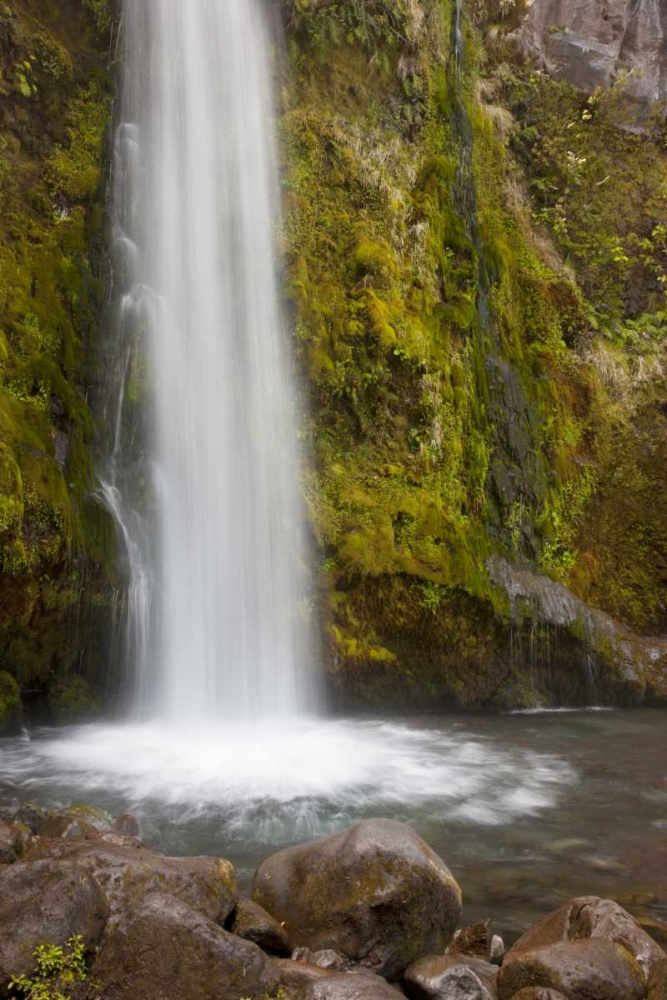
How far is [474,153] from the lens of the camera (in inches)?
580

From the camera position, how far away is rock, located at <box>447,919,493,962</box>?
4.06 metres

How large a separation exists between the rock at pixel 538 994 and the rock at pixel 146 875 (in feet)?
4.72

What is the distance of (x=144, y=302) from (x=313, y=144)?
4.32 meters

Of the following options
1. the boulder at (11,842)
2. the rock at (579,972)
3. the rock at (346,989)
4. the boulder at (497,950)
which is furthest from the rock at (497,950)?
the boulder at (11,842)

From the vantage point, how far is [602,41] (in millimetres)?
17938

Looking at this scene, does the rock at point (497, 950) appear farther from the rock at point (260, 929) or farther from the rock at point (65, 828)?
the rock at point (65, 828)

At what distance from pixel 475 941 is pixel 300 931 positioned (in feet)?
3.15

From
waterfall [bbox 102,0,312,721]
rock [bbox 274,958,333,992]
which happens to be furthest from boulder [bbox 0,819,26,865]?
waterfall [bbox 102,0,312,721]

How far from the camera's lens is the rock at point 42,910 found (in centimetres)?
310

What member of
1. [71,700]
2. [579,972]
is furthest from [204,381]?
[579,972]

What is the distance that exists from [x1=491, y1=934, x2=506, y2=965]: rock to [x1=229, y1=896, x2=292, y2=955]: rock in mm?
1084

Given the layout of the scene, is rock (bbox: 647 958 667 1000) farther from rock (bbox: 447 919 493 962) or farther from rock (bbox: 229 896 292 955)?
rock (bbox: 229 896 292 955)

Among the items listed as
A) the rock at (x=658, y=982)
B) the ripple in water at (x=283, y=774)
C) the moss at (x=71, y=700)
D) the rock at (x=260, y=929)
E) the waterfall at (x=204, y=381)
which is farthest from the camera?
the waterfall at (x=204, y=381)

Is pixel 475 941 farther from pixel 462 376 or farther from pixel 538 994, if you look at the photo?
pixel 462 376
